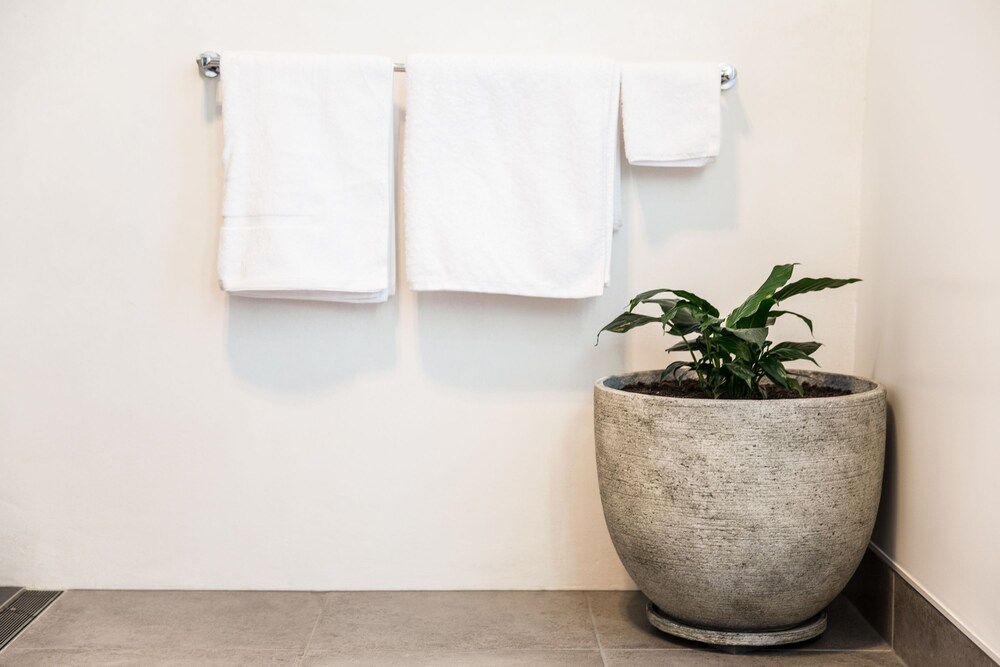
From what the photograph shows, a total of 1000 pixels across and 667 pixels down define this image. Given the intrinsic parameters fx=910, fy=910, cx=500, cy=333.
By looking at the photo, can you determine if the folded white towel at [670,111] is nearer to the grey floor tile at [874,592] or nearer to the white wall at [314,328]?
the white wall at [314,328]

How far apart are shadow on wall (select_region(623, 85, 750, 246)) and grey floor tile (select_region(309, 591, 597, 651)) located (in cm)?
68

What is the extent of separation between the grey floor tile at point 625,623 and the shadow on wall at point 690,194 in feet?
2.12

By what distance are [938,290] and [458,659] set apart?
889 mm

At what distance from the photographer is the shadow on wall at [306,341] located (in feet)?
5.41

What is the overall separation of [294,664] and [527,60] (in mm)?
1037

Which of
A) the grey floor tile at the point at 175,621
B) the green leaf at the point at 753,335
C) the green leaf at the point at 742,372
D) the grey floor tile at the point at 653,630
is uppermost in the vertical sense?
the green leaf at the point at 753,335

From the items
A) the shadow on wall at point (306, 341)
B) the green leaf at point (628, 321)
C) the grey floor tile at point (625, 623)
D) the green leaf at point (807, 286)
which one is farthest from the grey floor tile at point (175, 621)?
the green leaf at point (807, 286)

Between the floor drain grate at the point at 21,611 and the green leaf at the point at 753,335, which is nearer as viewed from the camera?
the green leaf at the point at 753,335

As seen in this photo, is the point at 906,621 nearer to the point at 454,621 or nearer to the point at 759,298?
the point at 759,298

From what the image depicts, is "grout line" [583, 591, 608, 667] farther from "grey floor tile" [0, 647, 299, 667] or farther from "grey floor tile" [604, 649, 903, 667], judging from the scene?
"grey floor tile" [0, 647, 299, 667]

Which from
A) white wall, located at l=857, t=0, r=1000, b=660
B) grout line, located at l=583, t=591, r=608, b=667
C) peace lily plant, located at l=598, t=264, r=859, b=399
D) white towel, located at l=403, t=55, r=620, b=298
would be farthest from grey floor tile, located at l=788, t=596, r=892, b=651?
white towel, located at l=403, t=55, r=620, b=298

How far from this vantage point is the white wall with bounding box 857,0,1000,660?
115 centimetres

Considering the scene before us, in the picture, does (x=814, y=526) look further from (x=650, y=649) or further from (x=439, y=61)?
(x=439, y=61)

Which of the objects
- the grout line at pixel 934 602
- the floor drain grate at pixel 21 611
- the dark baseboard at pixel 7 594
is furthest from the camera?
the dark baseboard at pixel 7 594
